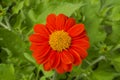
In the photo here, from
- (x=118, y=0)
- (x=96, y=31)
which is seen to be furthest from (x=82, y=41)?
(x=118, y=0)

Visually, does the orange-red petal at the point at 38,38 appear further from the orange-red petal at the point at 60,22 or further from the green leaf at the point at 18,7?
the green leaf at the point at 18,7

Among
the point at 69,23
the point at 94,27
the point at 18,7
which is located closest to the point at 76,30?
the point at 69,23

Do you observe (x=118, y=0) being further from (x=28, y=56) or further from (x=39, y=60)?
(x=39, y=60)

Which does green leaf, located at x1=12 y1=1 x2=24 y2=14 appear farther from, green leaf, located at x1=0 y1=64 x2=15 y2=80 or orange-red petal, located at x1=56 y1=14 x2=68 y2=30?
orange-red petal, located at x1=56 y1=14 x2=68 y2=30

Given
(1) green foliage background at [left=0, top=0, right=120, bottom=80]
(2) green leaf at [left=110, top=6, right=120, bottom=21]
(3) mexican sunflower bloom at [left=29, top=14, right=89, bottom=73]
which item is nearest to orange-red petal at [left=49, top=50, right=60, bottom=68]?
(3) mexican sunflower bloom at [left=29, top=14, right=89, bottom=73]

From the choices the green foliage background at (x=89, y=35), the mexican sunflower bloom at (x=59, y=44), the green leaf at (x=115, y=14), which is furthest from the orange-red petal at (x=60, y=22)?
the green leaf at (x=115, y=14)

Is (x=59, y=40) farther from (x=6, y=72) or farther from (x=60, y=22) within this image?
(x=6, y=72)
